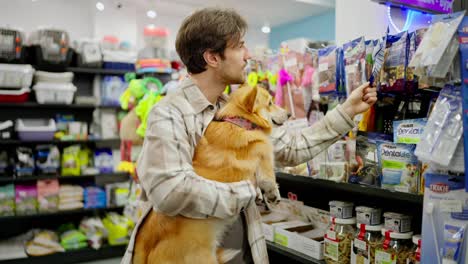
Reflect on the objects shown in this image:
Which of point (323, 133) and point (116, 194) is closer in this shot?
point (323, 133)

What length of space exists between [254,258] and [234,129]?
441 millimetres

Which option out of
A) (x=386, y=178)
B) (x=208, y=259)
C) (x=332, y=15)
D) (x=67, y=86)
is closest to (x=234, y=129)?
(x=208, y=259)

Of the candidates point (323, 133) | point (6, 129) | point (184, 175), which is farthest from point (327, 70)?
point (6, 129)

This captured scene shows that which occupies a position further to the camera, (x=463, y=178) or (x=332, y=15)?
(x=332, y=15)

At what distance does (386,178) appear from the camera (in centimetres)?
154

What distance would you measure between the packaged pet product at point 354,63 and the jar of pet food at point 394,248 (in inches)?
22.8

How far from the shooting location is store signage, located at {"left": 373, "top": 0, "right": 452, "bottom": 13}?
5.75 ft

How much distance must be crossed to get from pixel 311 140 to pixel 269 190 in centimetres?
35

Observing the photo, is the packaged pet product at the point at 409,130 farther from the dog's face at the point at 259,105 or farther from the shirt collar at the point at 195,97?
the shirt collar at the point at 195,97

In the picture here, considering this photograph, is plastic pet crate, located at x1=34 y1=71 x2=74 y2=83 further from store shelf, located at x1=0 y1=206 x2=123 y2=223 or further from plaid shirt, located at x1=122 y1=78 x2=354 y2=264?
plaid shirt, located at x1=122 y1=78 x2=354 y2=264

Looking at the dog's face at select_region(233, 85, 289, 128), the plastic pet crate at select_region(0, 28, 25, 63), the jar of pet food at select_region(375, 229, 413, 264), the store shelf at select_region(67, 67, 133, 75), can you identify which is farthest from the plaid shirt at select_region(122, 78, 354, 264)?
the store shelf at select_region(67, 67, 133, 75)

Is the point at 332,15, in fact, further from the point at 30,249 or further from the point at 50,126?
the point at 30,249

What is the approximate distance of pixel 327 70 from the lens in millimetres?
1832

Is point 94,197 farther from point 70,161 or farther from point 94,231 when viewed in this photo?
point 70,161
